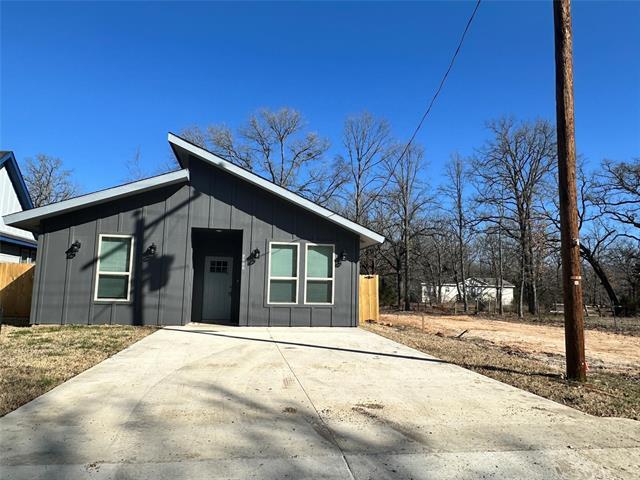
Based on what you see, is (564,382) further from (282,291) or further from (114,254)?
(114,254)

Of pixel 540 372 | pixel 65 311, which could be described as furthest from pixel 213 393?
pixel 65 311

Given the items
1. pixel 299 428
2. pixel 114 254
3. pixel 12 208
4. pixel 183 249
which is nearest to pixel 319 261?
pixel 183 249

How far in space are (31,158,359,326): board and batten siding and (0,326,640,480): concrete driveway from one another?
5.03 metres

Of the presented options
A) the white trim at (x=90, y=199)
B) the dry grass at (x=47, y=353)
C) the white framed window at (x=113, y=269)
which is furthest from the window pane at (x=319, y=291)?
the white framed window at (x=113, y=269)

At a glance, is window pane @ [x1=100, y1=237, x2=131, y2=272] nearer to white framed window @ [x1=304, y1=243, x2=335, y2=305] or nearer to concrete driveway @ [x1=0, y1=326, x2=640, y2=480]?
white framed window @ [x1=304, y1=243, x2=335, y2=305]

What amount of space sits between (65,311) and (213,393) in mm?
8008

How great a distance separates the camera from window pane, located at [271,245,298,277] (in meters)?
12.3

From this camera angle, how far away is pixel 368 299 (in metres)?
16.3

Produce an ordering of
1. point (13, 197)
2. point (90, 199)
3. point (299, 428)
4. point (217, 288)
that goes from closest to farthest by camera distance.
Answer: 1. point (299, 428)
2. point (90, 199)
3. point (217, 288)
4. point (13, 197)

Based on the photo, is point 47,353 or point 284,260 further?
point 284,260

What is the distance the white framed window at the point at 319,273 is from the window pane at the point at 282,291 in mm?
384

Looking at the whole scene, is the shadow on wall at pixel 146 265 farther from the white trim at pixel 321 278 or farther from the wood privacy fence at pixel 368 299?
the wood privacy fence at pixel 368 299

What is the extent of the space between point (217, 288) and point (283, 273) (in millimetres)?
2659

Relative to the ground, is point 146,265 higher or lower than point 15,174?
lower
